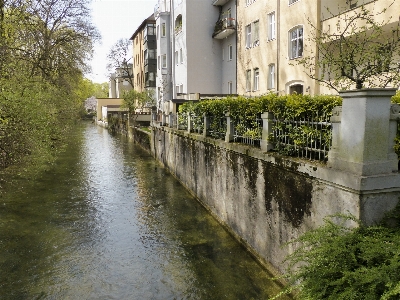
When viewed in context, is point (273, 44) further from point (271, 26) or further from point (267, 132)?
point (267, 132)

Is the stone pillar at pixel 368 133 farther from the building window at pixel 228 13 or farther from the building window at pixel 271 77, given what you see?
the building window at pixel 228 13

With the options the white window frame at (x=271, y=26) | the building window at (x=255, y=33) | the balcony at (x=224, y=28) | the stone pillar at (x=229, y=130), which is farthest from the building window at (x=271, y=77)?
the stone pillar at (x=229, y=130)

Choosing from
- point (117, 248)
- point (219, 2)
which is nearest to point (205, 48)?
point (219, 2)

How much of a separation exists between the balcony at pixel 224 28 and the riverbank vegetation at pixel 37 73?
9.60m

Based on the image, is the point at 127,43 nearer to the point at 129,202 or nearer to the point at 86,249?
the point at 129,202

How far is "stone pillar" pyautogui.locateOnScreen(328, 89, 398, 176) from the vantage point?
5.89 metres

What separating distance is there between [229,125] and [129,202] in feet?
21.3

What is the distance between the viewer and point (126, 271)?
9391mm

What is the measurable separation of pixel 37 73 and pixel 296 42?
52.7ft

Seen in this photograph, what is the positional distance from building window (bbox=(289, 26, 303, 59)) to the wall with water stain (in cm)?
811

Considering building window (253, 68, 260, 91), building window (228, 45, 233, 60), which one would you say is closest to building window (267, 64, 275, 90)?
building window (253, 68, 260, 91)

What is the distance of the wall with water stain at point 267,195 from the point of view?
6598 mm

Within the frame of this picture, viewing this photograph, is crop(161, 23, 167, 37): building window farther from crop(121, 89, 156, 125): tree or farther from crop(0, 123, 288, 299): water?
crop(0, 123, 288, 299): water

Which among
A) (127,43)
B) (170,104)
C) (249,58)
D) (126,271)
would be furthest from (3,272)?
(127,43)
